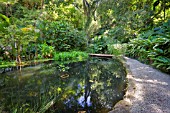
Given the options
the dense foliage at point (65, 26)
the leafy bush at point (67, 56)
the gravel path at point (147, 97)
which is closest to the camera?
the gravel path at point (147, 97)

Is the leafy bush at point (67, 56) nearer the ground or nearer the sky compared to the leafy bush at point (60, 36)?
nearer the ground

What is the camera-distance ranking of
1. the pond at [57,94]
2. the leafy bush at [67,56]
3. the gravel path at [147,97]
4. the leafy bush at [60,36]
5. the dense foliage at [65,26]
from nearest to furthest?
the gravel path at [147,97], the pond at [57,94], the dense foliage at [65,26], the leafy bush at [67,56], the leafy bush at [60,36]

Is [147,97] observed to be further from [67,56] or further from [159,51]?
[67,56]

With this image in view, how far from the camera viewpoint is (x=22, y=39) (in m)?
8.20

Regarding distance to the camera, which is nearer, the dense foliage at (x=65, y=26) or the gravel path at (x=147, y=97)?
the gravel path at (x=147, y=97)

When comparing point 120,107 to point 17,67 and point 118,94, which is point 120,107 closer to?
point 118,94

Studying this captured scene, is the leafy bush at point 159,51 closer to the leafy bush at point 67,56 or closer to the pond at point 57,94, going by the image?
the pond at point 57,94

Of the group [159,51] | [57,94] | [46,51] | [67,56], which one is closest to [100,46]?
[67,56]

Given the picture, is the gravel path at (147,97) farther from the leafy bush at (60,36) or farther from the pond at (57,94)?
the leafy bush at (60,36)

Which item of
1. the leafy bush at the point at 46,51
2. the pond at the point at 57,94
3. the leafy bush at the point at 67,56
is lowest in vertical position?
the pond at the point at 57,94

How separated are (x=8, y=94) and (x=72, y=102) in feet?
6.16

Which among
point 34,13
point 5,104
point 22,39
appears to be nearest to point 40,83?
point 5,104

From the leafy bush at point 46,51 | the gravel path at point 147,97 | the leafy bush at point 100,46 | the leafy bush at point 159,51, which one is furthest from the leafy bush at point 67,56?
the gravel path at point 147,97

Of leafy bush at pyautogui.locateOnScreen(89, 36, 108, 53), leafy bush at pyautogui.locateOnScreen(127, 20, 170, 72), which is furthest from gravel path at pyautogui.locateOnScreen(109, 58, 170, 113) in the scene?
leafy bush at pyautogui.locateOnScreen(89, 36, 108, 53)
